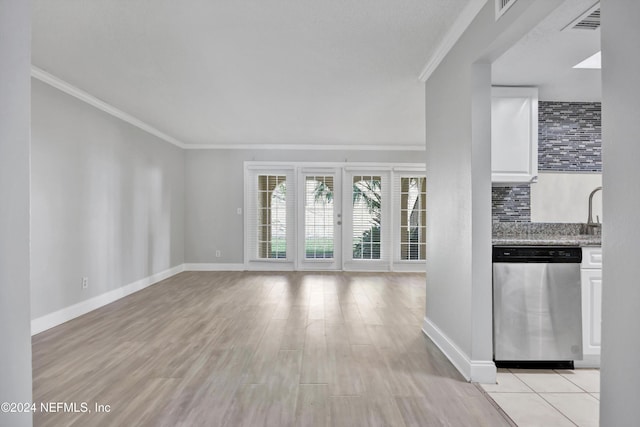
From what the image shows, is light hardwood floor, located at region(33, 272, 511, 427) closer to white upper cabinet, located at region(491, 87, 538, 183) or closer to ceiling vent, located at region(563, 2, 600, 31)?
white upper cabinet, located at region(491, 87, 538, 183)

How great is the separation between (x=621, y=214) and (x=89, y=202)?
15.0 ft

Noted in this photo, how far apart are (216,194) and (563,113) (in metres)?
5.54

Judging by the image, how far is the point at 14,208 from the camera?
112cm

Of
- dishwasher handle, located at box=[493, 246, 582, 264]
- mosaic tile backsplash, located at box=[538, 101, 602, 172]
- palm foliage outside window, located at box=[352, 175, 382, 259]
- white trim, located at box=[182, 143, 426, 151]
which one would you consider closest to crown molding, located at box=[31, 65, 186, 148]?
white trim, located at box=[182, 143, 426, 151]

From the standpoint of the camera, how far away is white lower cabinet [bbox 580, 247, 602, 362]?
2.52m

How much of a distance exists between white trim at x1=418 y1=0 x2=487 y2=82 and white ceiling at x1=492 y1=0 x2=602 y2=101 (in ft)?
1.20

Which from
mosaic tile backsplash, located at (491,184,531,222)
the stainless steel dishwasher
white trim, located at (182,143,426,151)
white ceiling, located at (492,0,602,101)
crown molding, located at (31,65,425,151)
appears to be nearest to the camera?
white ceiling, located at (492,0,602,101)

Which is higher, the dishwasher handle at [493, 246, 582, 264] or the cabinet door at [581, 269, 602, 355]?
the dishwasher handle at [493, 246, 582, 264]

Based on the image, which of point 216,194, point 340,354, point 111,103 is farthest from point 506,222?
point 216,194

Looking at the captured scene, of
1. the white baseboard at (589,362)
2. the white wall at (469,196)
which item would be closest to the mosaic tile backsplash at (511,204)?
the white wall at (469,196)

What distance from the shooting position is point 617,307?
1222mm

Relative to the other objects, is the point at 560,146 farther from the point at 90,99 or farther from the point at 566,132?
the point at 90,99

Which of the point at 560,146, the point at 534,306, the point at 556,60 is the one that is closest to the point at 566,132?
the point at 560,146

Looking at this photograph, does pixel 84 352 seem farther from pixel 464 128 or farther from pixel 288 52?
pixel 464 128
